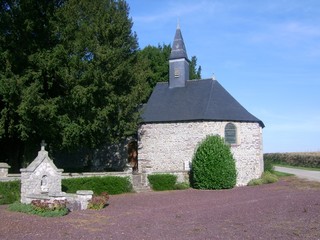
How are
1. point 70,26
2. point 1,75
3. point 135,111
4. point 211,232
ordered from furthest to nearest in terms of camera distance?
point 135,111, point 70,26, point 1,75, point 211,232

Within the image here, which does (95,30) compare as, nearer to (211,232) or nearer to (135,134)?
(135,134)

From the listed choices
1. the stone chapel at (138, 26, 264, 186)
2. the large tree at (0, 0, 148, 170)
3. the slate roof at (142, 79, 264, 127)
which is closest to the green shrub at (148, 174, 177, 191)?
the stone chapel at (138, 26, 264, 186)

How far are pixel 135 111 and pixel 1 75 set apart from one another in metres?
8.09

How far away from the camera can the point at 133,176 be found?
21.1 metres

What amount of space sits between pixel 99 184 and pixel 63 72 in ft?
19.5

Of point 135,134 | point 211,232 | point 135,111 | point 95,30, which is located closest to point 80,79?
point 95,30

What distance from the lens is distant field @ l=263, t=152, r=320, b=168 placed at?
38.4m

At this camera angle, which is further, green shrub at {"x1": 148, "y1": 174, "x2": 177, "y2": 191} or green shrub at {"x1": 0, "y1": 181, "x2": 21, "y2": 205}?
green shrub at {"x1": 148, "y1": 174, "x2": 177, "y2": 191}

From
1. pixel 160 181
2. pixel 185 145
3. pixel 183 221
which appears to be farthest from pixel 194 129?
pixel 183 221

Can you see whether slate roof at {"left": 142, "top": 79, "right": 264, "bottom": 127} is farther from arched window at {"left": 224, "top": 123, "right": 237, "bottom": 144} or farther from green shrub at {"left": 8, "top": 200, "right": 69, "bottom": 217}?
green shrub at {"left": 8, "top": 200, "right": 69, "bottom": 217}


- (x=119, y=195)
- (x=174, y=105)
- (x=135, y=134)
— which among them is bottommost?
(x=119, y=195)

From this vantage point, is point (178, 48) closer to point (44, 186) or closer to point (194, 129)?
point (194, 129)

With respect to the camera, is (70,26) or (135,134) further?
(135,134)

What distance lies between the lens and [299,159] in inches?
1671
